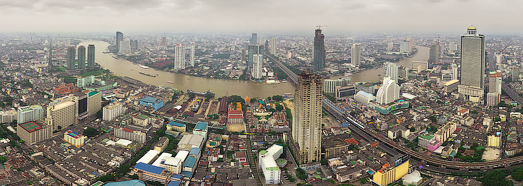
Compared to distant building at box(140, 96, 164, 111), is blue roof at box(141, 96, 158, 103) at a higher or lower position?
higher

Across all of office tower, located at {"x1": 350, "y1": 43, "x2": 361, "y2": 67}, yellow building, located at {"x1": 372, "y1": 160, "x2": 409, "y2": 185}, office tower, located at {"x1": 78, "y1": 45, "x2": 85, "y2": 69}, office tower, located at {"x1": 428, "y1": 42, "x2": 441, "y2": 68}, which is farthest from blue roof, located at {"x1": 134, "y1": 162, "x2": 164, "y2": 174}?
office tower, located at {"x1": 428, "y1": 42, "x2": 441, "y2": 68}

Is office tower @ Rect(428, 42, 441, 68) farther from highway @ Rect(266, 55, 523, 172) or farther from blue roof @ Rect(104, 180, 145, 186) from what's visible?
blue roof @ Rect(104, 180, 145, 186)

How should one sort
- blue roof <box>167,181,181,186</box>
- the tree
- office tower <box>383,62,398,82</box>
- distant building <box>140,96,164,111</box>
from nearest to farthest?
blue roof <box>167,181,181,186</box>
the tree
distant building <box>140,96,164,111</box>
office tower <box>383,62,398,82</box>

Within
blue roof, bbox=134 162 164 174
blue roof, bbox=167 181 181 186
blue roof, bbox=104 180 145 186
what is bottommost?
blue roof, bbox=167 181 181 186

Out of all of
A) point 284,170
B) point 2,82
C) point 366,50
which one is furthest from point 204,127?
point 366,50

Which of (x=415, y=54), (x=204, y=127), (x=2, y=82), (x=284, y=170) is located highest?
(x=415, y=54)

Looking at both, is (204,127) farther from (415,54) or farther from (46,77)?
(415,54)
